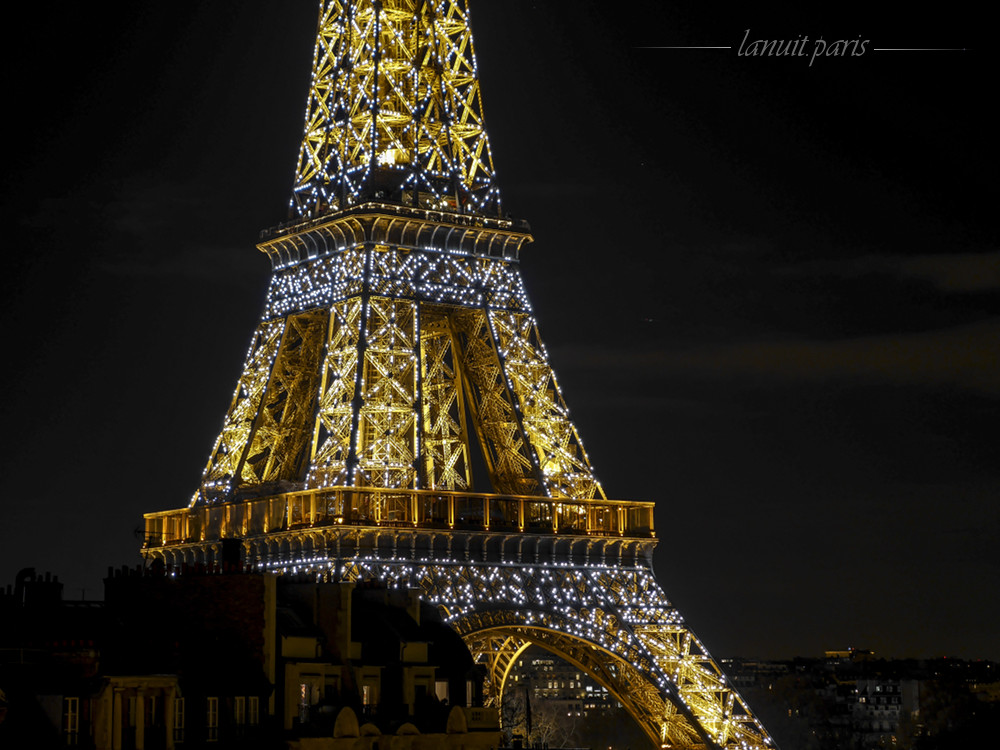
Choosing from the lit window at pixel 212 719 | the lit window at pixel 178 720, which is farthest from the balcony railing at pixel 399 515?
the lit window at pixel 178 720

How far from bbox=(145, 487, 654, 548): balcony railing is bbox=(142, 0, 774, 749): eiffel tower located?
79 millimetres

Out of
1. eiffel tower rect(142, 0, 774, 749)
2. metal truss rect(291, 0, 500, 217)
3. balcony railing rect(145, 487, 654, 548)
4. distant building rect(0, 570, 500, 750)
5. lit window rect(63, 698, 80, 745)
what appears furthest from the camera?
metal truss rect(291, 0, 500, 217)

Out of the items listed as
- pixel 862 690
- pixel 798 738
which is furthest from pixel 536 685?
pixel 798 738

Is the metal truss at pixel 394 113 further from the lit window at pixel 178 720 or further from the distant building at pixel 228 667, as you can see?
the lit window at pixel 178 720

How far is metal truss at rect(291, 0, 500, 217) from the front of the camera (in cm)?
7025

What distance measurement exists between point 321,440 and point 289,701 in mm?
26294

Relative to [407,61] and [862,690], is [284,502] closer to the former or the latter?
[407,61]

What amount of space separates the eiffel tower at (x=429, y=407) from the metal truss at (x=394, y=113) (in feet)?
0.25

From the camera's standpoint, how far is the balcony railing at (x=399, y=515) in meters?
63.2

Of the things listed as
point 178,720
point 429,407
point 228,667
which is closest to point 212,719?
point 178,720

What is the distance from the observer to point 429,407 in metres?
71.4

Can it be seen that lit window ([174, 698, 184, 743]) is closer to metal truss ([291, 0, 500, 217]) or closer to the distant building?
the distant building

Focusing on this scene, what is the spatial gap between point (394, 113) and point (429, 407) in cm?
943

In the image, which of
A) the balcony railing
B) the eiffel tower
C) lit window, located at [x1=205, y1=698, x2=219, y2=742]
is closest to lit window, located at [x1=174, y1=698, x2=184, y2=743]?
lit window, located at [x1=205, y1=698, x2=219, y2=742]
